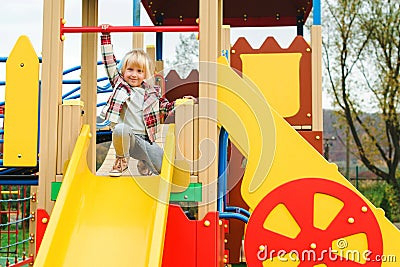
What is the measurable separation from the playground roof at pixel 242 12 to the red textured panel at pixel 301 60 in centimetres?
82

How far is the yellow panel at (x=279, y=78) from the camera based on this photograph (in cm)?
595

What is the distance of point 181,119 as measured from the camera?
139 inches

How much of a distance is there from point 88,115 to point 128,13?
9.65ft

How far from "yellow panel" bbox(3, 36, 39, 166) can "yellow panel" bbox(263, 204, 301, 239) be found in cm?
161

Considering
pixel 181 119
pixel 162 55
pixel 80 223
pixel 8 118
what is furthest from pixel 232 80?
pixel 162 55

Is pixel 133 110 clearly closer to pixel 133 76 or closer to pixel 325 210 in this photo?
pixel 133 76

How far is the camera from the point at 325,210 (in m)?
3.53

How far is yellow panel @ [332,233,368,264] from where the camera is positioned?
3486 millimetres

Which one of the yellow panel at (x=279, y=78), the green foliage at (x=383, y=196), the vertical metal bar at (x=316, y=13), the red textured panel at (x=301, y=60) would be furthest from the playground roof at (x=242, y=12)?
the green foliage at (x=383, y=196)

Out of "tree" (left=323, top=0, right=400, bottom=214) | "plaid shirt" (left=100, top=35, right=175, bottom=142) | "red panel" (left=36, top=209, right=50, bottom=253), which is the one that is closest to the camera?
"red panel" (left=36, top=209, right=50, bottom=253)

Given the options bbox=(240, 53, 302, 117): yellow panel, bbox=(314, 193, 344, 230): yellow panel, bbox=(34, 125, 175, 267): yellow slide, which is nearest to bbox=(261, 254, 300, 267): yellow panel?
bbox=(314, 193, 344, 230): yellow panel

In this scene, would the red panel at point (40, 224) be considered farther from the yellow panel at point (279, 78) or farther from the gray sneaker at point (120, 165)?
the yellow panel at point (279, 78)

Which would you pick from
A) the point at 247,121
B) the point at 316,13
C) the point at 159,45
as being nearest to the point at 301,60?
the point at 316,13

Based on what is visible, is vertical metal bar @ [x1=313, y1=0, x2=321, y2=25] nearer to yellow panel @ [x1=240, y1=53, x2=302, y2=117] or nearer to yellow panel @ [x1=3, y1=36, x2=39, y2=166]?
yellow panel @ [x1=240, y1=53, x2=302, y2=117]
